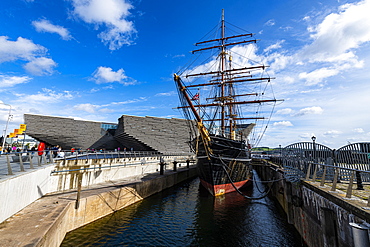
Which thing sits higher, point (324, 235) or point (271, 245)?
point (324, 235)

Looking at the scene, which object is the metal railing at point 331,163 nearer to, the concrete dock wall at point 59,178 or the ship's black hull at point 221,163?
the ship's black hull at point 221,163

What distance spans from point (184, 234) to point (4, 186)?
7.75 metres

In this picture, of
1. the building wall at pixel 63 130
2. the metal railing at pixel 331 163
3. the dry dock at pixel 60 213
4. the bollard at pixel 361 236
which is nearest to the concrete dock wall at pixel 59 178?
the dry dock at pixel 60 213

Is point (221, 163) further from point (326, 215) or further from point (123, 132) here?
point (123, 132)

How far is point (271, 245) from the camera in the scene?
8.24 metres

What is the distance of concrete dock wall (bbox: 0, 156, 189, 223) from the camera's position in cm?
644

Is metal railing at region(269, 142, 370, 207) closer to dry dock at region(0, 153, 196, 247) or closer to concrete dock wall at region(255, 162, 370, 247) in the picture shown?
concrete dock wall at region(255, 162, 370, 247)

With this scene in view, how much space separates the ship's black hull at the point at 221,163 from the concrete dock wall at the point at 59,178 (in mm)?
7627

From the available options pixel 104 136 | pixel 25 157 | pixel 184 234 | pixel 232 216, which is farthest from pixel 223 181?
pixel 104 136

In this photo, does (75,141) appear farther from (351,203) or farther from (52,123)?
(351,203)

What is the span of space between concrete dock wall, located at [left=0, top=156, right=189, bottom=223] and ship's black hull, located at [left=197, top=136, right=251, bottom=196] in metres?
7.63

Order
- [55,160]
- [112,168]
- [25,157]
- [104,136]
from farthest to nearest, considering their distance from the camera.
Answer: [104,136] < [112,168] < [55,160] < [25,157]

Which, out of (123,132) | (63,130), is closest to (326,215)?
(123,132)

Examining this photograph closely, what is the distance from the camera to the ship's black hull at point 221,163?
16.0 m
